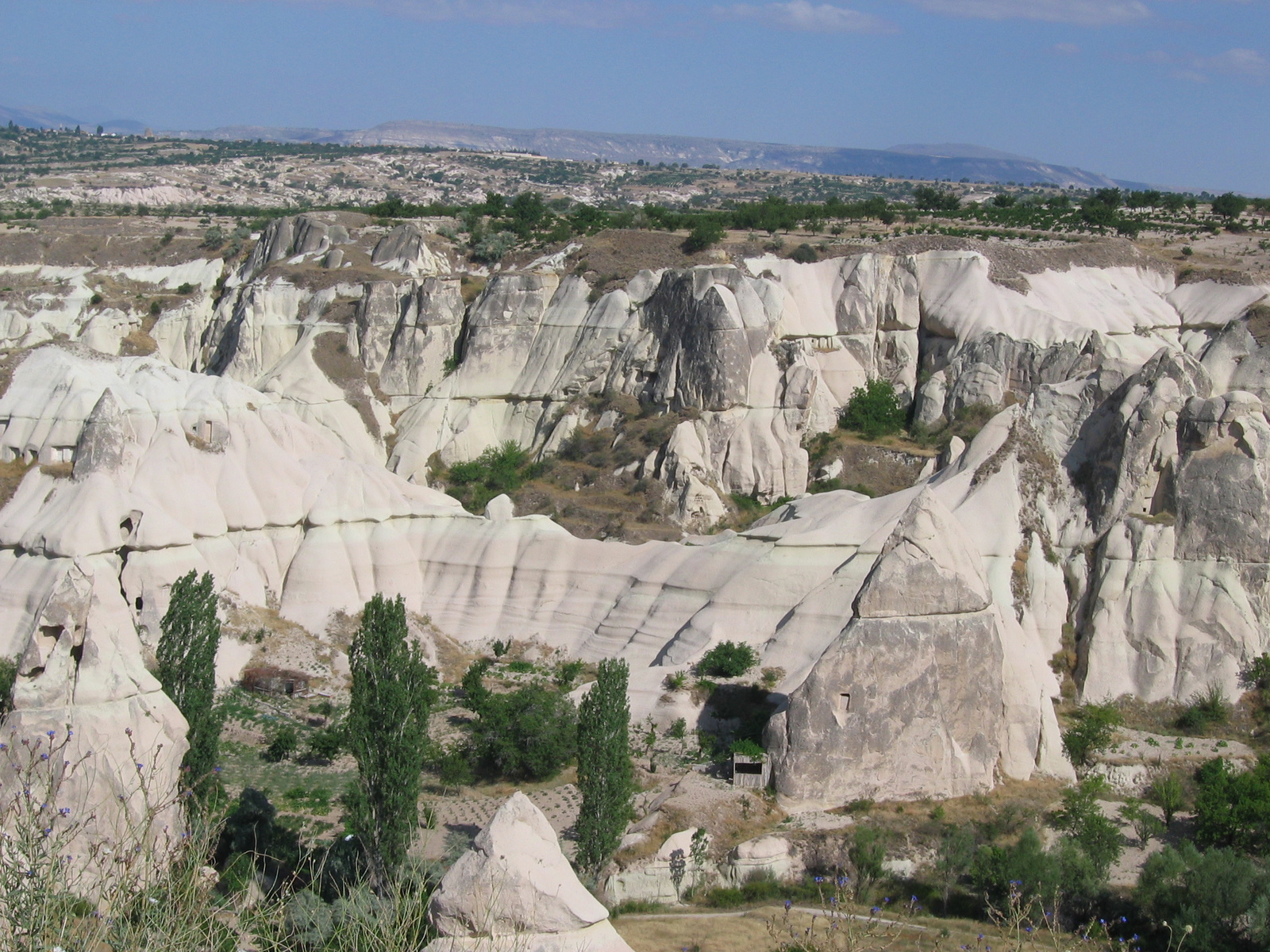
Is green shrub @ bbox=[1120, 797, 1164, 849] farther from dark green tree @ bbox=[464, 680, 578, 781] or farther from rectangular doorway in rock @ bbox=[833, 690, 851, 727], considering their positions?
dark green tree @ bbox=[464, 680, 578, 781]

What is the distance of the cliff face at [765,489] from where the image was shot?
25266mm

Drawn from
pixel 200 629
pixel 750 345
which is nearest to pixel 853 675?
pixel 200 629

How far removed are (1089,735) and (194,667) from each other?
Result: 18.3m

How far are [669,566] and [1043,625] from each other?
32.0 ft

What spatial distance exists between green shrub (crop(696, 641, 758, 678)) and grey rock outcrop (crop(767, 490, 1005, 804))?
4843 mm

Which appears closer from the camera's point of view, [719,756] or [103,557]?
[719,756]

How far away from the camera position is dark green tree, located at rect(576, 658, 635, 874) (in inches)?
853

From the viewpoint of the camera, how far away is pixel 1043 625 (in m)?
30.3

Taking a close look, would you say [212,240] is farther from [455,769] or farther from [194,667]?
[194,667]

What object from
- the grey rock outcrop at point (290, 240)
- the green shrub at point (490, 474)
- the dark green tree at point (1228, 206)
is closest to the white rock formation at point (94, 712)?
the green shrub at point (490, 474)

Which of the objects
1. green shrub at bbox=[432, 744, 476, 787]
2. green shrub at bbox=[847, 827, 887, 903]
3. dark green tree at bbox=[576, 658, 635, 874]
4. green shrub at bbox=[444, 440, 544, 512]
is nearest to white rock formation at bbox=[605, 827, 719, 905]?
dark green tree at bbox=[576, 658, 635, 874]

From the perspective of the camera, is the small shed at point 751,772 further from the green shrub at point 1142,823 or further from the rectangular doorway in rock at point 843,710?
the green shrub at point 1142,823

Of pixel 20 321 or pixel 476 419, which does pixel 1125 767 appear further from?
pixel 20 321

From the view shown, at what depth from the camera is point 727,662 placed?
96.3 feet
